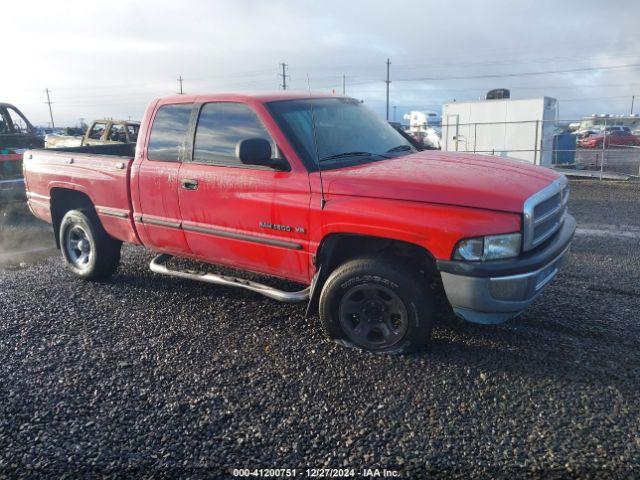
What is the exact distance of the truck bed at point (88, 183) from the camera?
4863mm

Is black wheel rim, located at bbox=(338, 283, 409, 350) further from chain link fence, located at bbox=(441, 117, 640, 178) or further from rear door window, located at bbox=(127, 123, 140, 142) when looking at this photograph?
chain link fence, located at bbox=(441, 117, 640, 178)

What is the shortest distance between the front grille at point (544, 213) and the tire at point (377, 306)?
0.79 m

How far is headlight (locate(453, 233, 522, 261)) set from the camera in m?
3.14

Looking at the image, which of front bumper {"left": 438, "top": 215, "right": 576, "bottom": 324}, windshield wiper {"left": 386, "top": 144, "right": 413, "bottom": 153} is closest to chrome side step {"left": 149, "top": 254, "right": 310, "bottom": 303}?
front bumper {"left": 438, "top": 215, "right": 576, "bottom": 324}

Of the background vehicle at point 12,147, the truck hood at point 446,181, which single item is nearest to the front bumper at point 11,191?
→ the background vehicle at point 12,147

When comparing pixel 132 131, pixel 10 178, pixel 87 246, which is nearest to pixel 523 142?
pixel 132 131

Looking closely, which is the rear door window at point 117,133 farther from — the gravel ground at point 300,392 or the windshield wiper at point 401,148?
the windshield wiper at point 401,148

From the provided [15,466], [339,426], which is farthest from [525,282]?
[15,466]

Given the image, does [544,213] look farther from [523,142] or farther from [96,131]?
[523,142]

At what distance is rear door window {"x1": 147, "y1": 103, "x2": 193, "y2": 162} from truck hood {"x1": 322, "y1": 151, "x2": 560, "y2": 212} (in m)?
1.56

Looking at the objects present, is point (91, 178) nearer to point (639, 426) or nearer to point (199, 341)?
point (199, 341)

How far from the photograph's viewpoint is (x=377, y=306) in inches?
144

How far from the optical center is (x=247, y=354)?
379 centimetres

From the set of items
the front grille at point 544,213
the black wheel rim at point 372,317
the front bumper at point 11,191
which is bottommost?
the black wheel rim at point 372,317
